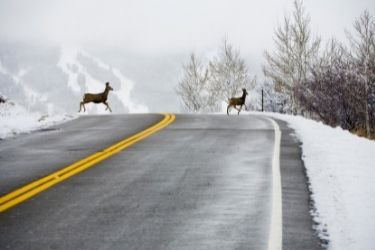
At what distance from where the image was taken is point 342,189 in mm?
7836

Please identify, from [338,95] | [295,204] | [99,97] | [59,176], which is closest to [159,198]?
[295,204]

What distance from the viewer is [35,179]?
8812mm

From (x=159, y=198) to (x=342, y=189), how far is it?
238 cm

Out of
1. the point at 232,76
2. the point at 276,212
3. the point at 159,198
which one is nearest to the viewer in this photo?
the point at 276,212

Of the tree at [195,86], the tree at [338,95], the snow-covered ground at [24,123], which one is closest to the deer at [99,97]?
the snow-covered ground at [24,123]

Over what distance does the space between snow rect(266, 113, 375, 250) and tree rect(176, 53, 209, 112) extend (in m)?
58.1

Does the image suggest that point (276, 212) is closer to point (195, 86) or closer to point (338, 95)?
point (338, 95)

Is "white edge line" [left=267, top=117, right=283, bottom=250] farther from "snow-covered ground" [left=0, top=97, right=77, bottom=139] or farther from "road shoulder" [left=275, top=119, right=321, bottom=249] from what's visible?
"snow-covered ground" [left=0, top=97, right=77, bottom=139]

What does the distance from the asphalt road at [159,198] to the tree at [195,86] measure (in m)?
58.1

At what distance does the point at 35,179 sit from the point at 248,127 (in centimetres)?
929

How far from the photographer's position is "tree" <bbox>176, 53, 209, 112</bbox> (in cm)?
7167

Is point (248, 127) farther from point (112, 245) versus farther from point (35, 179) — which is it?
point (112, 245)

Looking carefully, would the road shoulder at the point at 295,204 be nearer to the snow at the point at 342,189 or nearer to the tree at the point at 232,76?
the snow at the point at 342,189

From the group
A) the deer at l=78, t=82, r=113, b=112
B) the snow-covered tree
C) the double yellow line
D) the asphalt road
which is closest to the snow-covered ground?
the asphalt road
